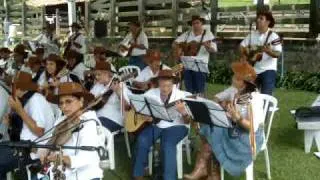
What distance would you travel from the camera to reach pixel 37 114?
455 cm

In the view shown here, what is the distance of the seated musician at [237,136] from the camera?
4852 mm

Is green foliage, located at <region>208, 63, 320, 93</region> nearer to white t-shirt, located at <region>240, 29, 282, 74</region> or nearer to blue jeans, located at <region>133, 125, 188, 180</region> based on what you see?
Result: white t-shirt, located at <region>240, 29, 282, 74</region>

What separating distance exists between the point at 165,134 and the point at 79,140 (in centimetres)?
183

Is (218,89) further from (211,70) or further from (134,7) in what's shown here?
(134,7)

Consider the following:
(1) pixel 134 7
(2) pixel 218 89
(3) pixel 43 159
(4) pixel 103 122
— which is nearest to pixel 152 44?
(1) pixel 134 7

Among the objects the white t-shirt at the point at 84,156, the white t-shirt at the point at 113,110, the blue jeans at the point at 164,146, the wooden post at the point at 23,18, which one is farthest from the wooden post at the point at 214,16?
the wooden post at the point at 23,18

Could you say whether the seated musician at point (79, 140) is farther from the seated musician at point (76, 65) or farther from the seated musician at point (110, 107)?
the seated musician at point (76, 65)

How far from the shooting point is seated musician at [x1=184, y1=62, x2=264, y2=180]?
4.85 m

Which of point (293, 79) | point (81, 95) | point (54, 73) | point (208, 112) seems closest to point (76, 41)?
point (293, 79)

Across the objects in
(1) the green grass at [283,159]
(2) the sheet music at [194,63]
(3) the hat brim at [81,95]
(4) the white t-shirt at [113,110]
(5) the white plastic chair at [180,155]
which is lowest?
(1) the green grass at [283,159]

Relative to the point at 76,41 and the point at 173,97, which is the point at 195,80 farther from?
the point at 76,41

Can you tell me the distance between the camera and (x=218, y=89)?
11633 mm

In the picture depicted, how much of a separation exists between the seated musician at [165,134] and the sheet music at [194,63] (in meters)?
2.93

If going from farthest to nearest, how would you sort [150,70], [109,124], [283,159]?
1. [150,70]
2. [283,159]
3. [109,124]
